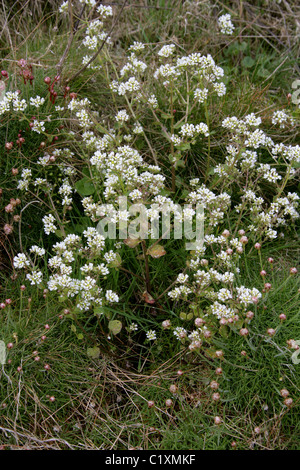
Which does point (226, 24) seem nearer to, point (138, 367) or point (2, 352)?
point (138, 367)

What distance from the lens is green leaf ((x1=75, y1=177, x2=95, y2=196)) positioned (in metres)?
2.61

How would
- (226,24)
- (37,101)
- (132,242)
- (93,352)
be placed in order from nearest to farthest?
(132,242) → (93,352) → (37,101) → (226,24)

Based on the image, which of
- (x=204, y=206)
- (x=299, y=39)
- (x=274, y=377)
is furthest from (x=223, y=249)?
(x=299, y=39)

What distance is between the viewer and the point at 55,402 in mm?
2152

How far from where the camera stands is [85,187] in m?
2.63

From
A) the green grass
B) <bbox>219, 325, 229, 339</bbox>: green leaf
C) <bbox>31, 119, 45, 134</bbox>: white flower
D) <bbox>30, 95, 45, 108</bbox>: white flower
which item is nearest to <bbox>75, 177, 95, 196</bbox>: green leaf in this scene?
the green grass

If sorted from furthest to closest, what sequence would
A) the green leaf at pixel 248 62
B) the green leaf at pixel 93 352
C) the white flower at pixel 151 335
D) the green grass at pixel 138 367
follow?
the green leaf at pixel 248 62
the white flower at pixel 151 335
the green leaf at pixel 93 352
the green grass at pixel 138 367

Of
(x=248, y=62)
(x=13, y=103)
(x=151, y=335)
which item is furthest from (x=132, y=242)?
(x=248, y=62)

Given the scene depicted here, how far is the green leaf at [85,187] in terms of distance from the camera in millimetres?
2613

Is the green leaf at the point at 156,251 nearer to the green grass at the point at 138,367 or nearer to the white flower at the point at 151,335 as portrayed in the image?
the green grass at the point at 138,367

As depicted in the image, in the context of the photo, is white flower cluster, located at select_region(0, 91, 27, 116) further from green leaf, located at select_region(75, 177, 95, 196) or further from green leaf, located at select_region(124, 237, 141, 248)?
green leaf, located at select_region(124, 237, 141, 248)

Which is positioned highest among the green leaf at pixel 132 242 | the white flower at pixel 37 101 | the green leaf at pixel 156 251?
the white flower at pixel 37 101

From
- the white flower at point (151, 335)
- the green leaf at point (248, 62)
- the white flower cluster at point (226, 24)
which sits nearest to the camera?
the white flower at point (151, 335)

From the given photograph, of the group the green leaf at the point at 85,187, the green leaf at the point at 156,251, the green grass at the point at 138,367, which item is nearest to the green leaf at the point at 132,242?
the green leaf at the point at 156,251
